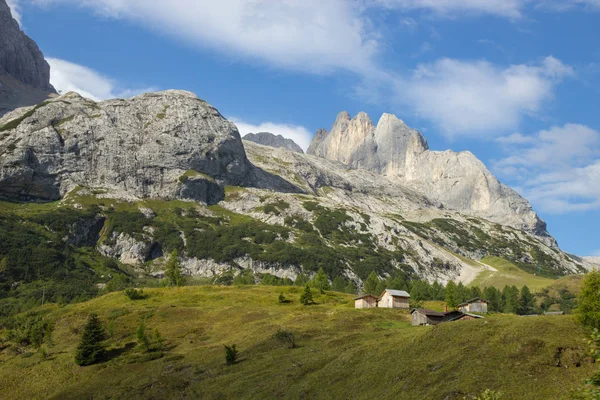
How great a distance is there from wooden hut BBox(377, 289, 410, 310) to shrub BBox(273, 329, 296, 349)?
4010cm

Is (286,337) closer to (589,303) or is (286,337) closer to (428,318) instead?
(428,318)

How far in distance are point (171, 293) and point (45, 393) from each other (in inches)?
2205

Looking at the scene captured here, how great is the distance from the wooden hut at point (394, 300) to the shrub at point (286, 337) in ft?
132

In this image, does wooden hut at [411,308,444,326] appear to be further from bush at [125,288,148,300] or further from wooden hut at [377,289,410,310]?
bush at [125,288,148,300]

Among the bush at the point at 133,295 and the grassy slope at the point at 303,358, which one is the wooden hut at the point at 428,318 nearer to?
the grassy slope at the point at 303,358

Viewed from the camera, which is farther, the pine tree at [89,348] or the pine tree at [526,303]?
the pine tree at [526,303]

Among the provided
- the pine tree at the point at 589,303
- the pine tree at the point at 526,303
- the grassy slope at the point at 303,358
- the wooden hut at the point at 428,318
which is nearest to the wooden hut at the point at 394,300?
the grassy slope at the point at 303,358

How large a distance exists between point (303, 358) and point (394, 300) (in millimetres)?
52954

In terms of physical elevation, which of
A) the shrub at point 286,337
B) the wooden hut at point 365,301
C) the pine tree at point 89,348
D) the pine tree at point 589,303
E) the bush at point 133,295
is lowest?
the pine tree at point 89,348

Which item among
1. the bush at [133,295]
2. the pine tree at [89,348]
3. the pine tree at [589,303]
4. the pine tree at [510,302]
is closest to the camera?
the pine tree at [589,303]

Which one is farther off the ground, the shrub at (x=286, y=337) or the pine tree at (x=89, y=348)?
the shrub at (x=286, y=337)

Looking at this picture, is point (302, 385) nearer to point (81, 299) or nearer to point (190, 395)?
point (190, 395)

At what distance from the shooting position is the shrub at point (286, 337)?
264 ft

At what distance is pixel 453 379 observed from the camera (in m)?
49.0
